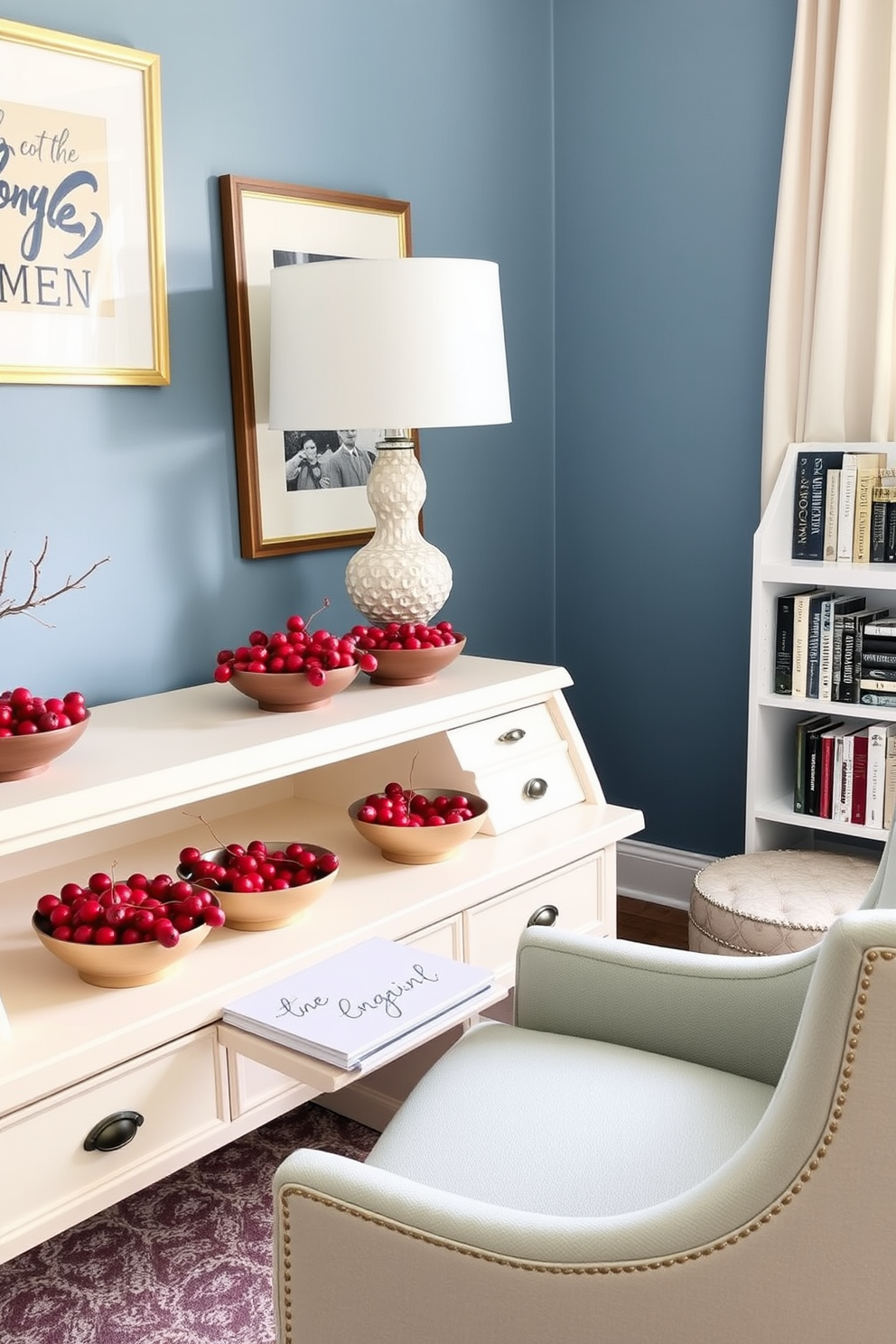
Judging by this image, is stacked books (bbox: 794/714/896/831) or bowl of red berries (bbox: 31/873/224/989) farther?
stacked books (bbox: 794/714/896/831)

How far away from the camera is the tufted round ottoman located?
220 centimetres

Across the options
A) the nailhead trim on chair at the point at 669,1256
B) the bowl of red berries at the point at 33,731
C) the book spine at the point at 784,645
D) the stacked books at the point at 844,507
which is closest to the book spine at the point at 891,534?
the stacked books at the point at 844,507

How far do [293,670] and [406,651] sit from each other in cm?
24

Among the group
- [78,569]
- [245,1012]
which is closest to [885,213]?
[78,569]

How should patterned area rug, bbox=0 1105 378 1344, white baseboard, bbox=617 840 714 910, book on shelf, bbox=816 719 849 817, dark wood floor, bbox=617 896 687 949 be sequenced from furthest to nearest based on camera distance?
white baseboard, bbox=617 840 714 910 → dark wood floor, bbox=617 896 687 949 → book on shelf, bbox=816 719 849 817 → patterned area rug, bbox=0 1105 378 1344

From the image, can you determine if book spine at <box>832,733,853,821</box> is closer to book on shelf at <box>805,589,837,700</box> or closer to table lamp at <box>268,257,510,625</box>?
book on shelf at <box>805,589,837,700</box>

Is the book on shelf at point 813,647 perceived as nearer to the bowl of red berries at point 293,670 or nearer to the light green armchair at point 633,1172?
the bowl of red berries at point 293,670

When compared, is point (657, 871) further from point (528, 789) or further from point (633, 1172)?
point (633, 1172)

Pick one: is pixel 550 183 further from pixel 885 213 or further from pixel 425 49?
pixel 885 213

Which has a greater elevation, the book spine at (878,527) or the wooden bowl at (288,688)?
the book spine at (878,527)

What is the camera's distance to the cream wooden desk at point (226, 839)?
1442 millimetres

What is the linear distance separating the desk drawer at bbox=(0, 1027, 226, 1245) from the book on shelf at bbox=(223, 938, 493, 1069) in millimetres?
85

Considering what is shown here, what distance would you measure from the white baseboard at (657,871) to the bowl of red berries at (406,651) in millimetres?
1121

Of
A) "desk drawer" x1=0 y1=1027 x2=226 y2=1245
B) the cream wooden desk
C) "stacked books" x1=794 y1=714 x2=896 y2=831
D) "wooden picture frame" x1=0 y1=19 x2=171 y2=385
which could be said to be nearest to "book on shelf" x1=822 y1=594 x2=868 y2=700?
"stacked books" x1=794 y1=714 x2=896 y2=831
